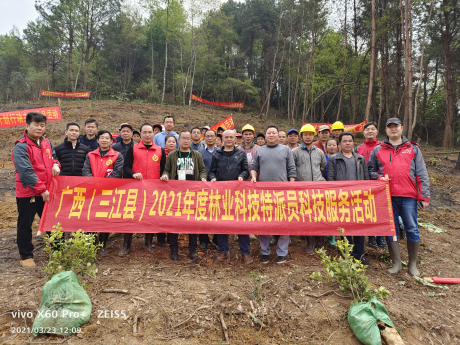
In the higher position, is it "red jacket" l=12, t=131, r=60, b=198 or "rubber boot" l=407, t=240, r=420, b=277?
"red jacket" l=12, t=131, r=60, b=198

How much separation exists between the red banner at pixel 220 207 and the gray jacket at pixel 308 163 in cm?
24

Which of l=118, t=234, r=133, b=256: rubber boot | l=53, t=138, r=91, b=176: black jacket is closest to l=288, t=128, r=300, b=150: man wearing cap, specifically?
l=118, t=234, r=133, b=256: rubber boot

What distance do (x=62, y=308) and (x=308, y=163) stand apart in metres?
3.90

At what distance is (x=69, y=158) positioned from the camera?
4.27 m

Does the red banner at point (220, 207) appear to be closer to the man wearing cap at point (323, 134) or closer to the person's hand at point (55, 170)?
the person's hand at point (55, 170)

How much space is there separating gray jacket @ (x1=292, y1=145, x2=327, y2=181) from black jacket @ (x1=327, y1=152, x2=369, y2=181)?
18 centimetres

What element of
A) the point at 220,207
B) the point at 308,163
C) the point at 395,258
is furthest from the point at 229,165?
the point at 395,258

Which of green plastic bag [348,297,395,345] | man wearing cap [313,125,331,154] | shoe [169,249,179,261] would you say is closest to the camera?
green plastic bag [348,297,395,345]

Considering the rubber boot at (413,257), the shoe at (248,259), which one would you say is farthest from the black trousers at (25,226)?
the rubber boot at (413,257)

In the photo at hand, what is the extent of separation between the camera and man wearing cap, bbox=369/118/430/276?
372 centimetres

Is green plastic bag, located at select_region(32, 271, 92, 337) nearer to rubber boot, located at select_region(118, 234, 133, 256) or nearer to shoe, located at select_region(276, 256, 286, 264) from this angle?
rubber boot, located at select_region(118, 234, 133, 256)

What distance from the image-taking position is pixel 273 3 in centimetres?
2831

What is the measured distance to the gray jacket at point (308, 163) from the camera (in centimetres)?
432

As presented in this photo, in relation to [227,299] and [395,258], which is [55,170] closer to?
[227,299]
